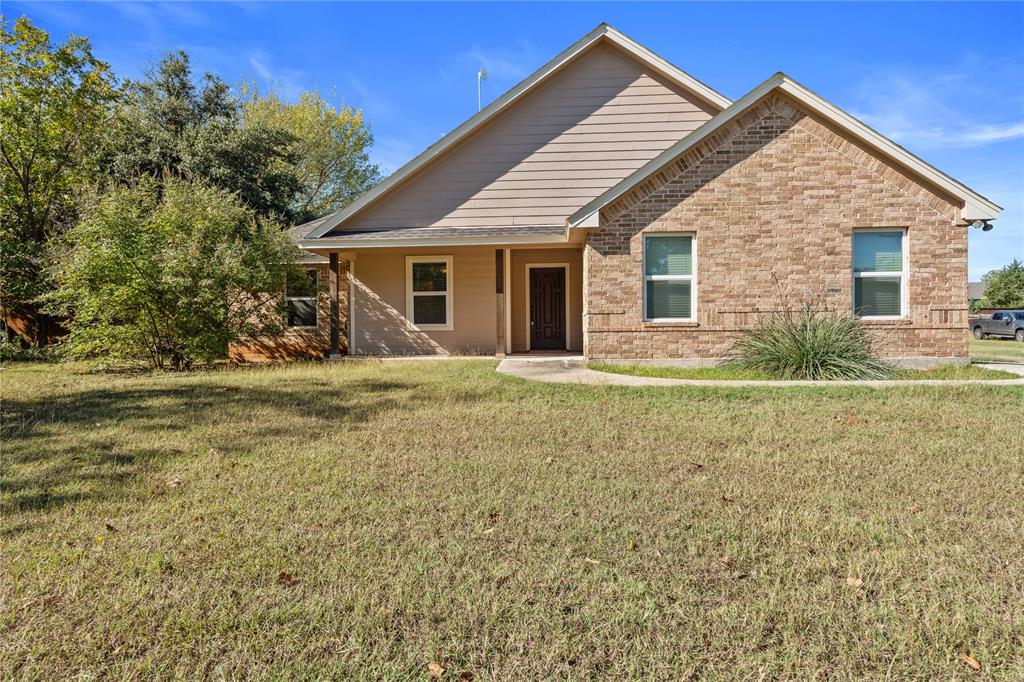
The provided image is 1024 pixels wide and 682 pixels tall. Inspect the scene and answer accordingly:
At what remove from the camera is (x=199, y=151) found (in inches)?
873

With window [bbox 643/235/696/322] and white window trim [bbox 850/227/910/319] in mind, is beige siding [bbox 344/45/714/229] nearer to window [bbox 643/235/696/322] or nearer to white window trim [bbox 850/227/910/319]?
window [bbox 643/235/696/322]

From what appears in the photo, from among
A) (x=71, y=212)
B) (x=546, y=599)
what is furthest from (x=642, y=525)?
(x=71, y=212)

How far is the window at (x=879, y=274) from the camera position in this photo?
11172mm

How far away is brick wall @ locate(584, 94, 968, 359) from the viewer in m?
11.0

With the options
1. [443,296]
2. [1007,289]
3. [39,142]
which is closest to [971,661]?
[443,296]

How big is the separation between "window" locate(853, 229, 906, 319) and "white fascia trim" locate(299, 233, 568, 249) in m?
5.94

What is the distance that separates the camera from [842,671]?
223 cm

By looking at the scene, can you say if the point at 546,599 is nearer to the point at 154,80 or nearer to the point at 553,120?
the point at 553,120

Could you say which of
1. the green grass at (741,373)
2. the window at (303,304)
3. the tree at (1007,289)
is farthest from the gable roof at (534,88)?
the tree at (1007,289)

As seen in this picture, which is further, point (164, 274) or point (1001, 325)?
point (1001, 325)

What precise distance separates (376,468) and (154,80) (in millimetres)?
29322

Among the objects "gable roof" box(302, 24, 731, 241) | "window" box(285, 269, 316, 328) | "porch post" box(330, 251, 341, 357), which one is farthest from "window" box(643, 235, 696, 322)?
"window" box(285, 269, 316, 328)

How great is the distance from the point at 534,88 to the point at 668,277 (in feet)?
21.6

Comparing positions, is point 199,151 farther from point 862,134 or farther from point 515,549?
point 515,549
